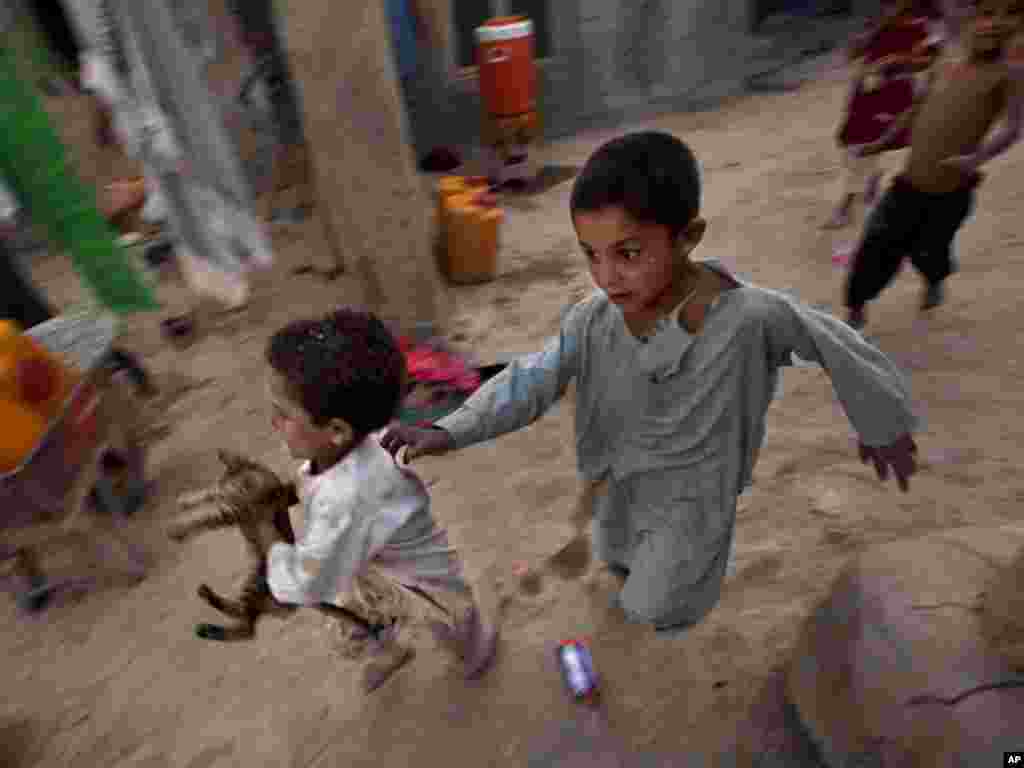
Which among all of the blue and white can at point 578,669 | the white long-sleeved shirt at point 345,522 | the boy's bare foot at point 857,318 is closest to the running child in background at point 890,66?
the boy's bare foot at point 857,318

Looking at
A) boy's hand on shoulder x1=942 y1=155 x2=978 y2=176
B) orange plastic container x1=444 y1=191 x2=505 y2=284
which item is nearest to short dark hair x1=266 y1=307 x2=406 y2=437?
boy's hand on shoulder x1=942 y1=155 x2=978 y2=176

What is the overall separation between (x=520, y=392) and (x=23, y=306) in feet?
11.1

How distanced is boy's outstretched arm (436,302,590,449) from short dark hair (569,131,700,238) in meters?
0.37

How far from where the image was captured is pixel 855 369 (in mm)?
1373

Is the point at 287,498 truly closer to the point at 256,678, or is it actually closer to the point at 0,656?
the point at 256,678

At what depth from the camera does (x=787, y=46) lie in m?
7.58

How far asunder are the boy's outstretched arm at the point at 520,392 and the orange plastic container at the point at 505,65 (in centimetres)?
450

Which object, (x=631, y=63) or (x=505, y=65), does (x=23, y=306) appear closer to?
(x=505, y=65)

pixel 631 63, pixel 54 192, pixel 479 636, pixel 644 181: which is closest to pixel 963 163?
pixel 644 181

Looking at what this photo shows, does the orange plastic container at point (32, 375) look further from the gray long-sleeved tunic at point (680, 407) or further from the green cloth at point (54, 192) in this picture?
the green cloth at point (54, 192)

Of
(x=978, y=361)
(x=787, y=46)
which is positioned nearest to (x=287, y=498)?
(x=978, y=361)

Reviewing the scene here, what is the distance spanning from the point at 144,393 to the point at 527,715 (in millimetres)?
2852

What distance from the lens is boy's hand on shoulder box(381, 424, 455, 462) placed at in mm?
1459

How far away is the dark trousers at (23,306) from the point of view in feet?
11.5
